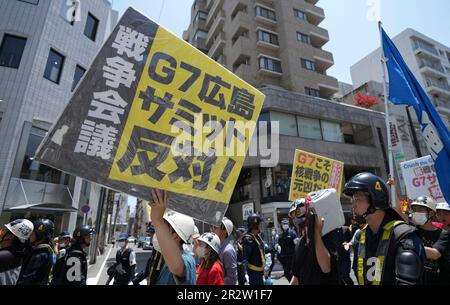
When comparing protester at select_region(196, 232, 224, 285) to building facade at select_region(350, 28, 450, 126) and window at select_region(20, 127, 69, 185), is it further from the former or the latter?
building facade at select_region(350, 28, 450, 126)

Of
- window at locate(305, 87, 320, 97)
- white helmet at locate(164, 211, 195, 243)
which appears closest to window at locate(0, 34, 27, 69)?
white helmet at locate(164, 211, 195, 243)

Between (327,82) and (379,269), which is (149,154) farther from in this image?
(327,82)

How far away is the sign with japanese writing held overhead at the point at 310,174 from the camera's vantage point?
864 centimetres

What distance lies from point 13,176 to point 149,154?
13.3 meters

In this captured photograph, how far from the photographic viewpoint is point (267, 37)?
29.4 m

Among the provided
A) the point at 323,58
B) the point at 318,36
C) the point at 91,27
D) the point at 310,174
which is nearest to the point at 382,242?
the point at 310,174

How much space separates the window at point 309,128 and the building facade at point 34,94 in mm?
16659

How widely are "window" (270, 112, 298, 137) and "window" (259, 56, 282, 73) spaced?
7707 millimetres

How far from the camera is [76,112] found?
80.1 inches

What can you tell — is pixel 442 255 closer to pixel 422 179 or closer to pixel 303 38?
pixel 422 179

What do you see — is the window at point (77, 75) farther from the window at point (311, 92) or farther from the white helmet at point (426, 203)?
the window at point (311, 92)
